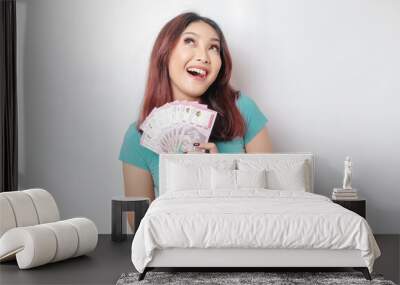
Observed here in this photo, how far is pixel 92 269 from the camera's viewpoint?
17.5ft

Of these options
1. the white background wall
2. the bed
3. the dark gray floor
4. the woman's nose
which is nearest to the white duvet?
the bed

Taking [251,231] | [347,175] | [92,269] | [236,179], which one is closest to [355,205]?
[347,175]

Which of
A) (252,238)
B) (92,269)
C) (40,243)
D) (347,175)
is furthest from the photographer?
(347,175)

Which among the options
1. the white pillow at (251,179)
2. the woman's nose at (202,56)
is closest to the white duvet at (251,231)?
the white pillow at (251,179)

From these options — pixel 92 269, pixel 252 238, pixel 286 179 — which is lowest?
pixel 92 269

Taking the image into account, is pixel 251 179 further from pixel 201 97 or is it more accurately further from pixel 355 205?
pixel 201 97

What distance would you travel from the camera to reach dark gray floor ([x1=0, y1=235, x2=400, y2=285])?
4.91 metres

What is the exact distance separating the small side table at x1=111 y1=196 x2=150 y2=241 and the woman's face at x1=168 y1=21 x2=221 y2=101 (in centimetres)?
119

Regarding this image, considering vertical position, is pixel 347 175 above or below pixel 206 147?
below

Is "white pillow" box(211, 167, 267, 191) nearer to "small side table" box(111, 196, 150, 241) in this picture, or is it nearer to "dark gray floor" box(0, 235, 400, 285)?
"small side table" box(111, 196, 150, 241)

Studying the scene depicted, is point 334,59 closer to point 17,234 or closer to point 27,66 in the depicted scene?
point 27,66

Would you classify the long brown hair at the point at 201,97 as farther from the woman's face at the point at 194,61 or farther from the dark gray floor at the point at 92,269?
the dark gray floor at the point at 92,269

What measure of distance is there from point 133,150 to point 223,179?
4.30 feet

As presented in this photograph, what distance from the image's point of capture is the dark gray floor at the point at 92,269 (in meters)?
4.91
